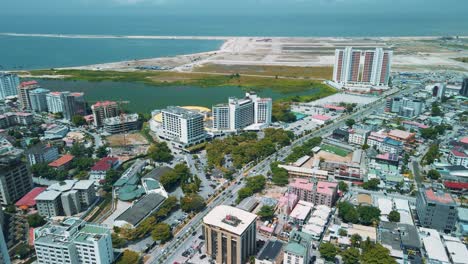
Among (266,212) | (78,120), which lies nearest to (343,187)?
(266,212)

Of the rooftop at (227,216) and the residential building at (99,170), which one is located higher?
the rooftop at (227,216)

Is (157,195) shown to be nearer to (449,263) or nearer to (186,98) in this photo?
(449,263)

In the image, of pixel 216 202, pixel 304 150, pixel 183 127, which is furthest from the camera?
pixel 183 127

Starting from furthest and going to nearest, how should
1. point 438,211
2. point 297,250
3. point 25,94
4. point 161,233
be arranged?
point 25,94 < point 438,211 < point 161,233 < point 297,250

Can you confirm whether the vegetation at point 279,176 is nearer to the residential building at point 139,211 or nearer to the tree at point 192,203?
the tree at point 192,203

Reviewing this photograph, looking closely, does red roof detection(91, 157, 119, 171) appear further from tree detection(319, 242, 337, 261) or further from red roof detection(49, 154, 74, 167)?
tree detection(319, 242, 337, 261)

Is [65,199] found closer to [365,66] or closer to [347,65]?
[347,65]

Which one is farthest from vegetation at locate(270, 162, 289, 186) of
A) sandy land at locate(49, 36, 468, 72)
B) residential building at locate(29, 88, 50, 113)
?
sandy land at locate(49, 36, 468, 72)

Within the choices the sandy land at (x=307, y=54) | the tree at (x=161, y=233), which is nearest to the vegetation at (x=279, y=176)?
the tree at (x=161, y=233)
